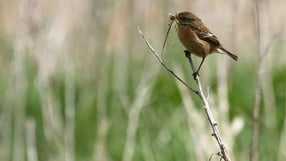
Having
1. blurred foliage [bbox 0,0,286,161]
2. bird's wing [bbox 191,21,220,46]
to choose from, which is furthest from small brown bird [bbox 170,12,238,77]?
blurred foliage [bbox 0,0,286,161]

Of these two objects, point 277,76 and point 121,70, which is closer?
point 121,70

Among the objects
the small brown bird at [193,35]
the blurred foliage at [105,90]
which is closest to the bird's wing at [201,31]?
the small brown bird at [193,35]

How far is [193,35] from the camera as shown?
195 centimetres

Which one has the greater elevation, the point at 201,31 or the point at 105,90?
the point at 201,31

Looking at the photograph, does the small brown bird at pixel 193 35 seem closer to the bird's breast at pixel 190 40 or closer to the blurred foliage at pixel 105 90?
the bird's breast at pixel 190 40

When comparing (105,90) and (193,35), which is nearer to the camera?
(193,35)

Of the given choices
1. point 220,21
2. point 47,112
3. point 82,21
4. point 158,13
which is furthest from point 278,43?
point 47,112

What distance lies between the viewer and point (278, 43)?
14.3 feet

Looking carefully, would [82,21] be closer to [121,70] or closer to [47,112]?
[121,70]

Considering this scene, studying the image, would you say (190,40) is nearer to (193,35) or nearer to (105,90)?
(193,35)

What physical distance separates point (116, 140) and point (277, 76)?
1030 mm

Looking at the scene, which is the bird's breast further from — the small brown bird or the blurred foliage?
the blurred foliage

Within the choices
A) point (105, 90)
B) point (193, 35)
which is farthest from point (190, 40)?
point (105, 90)

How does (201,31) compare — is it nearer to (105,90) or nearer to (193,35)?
(193,35)
